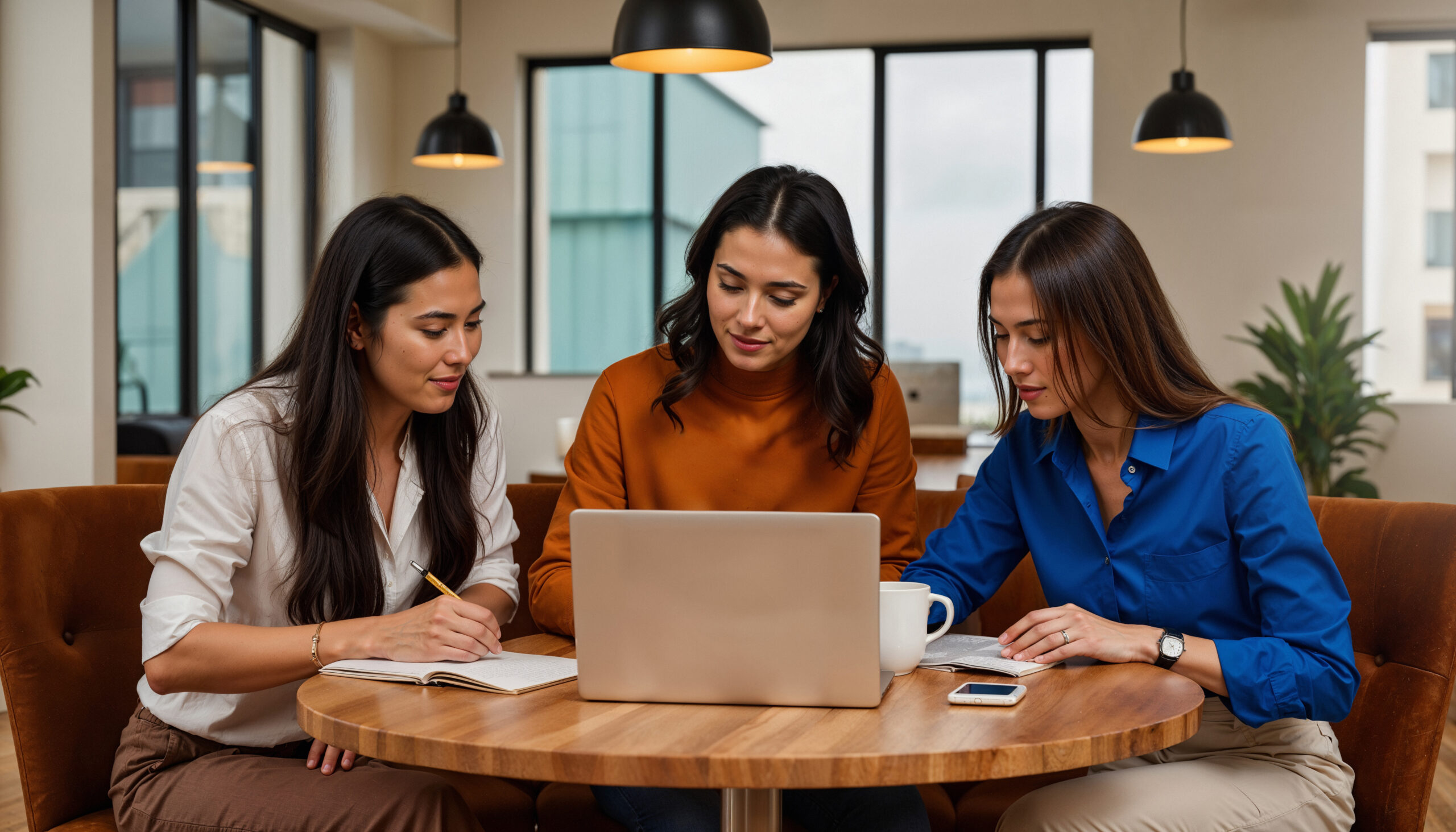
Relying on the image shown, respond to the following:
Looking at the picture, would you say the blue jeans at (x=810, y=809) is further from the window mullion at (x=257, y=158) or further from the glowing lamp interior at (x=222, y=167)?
the window mullion at (x=257, y=158)

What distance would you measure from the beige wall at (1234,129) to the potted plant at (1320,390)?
Answer: 33 cm

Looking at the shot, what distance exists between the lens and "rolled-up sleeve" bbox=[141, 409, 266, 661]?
1354 millimetres

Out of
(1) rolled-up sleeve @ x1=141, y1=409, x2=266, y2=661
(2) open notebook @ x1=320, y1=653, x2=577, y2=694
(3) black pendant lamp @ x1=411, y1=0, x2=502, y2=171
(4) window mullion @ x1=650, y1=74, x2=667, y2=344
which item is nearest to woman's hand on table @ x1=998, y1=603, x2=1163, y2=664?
(2) open notebook @ x1=320, y1=653, x2=577, y2=694

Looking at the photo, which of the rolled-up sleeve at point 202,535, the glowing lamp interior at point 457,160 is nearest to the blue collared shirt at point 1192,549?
the rolled-up sleeve at point 202,535

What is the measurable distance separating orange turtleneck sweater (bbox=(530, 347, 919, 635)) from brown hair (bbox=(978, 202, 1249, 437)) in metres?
0.40

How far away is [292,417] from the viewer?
154 cm

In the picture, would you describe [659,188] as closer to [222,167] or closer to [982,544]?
[222,167]

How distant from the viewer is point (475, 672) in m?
1.25

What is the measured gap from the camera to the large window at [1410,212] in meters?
6.02

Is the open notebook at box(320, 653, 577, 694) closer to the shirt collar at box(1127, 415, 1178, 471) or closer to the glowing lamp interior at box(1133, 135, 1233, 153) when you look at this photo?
the shirt collar at box(1127, 415, 1178, 471)

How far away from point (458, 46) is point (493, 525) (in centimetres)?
549

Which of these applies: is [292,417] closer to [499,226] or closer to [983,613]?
[983,613]

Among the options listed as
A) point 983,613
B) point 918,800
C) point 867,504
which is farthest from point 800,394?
point 918,800

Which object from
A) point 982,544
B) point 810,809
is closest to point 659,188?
point 982,544
